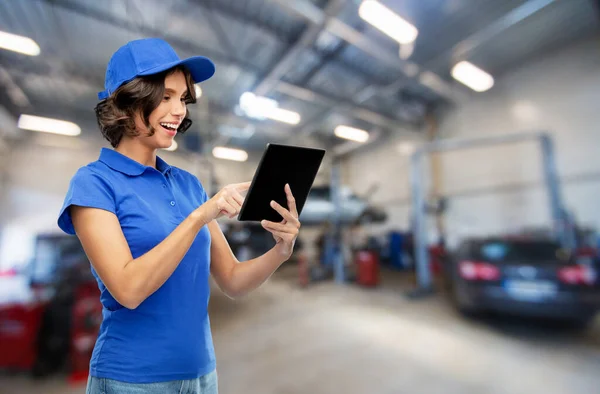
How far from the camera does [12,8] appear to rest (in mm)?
1163

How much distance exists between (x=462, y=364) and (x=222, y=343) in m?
1.50

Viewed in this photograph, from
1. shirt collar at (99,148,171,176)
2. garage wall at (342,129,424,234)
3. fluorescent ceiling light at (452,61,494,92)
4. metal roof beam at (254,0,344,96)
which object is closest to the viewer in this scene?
shirt collar at (99,148,171,176)

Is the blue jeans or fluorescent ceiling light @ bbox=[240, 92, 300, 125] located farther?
fluorescent ceiling light @ bbox=[240, 92, 300, 125]

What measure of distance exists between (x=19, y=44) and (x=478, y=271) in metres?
3.13

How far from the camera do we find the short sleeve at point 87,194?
395mm

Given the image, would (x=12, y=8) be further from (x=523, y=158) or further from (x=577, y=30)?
(x=523, y=158)

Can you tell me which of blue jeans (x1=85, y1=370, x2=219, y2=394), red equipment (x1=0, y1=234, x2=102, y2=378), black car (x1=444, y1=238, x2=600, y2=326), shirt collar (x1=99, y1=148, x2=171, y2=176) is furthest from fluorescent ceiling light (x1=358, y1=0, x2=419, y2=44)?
red equipment (x1=0, y1=234, x2=102, y2=378)

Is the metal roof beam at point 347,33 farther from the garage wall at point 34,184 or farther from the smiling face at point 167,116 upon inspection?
the smiling face at point 167,116

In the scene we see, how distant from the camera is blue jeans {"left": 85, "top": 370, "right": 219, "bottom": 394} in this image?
441mm

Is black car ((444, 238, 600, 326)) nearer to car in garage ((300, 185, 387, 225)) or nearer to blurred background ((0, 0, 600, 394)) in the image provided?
blurred background ((0, 0, 600, 394))

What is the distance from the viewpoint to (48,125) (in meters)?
1.39

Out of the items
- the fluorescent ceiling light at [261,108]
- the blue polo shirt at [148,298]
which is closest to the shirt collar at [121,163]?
the blue polo shirt at [148,298]

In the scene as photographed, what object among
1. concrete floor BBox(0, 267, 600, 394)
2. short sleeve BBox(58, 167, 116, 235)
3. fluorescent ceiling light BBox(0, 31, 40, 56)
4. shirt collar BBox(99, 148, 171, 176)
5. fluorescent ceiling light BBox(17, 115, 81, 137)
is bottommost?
concrete floor BBox(0, 267, 600, 394)

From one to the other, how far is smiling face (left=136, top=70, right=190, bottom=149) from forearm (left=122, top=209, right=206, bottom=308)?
23cm
